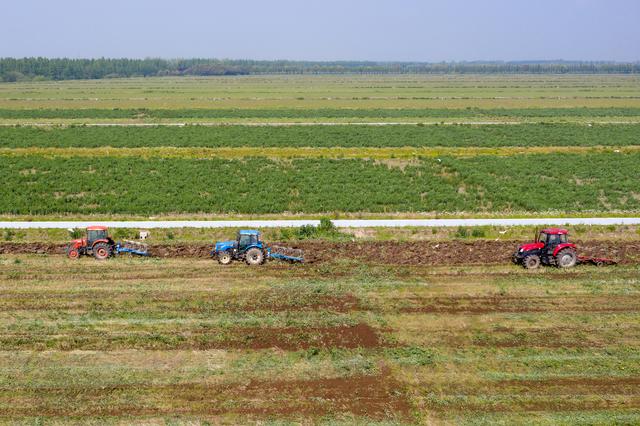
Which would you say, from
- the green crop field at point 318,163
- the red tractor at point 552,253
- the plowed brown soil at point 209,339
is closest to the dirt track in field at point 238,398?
the plowed brown soil at point 209,339

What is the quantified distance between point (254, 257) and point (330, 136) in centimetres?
3772

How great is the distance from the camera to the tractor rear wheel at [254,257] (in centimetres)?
2619

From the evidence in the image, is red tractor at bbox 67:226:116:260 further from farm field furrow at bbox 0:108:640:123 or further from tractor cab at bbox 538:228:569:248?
farm field furrow at bbox 0:108:640:123

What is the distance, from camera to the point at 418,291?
77.4 feet

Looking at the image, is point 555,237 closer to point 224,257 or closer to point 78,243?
point 224,257

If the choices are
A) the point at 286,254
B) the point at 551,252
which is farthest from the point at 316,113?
the point at 551,252

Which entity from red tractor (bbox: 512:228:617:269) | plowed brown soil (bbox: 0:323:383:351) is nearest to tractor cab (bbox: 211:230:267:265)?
plowed brown soil (bbox: 0:323:383:351)

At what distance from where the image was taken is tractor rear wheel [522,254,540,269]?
25.8 metres

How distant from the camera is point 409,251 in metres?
28.3

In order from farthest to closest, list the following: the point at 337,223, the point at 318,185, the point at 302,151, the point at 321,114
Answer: the point at 321,114 < the point at 302,151 < the point at 318,185 < the point at 337,223

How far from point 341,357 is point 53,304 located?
1121cm

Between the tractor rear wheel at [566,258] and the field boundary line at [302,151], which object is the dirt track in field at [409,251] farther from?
the field boundary line at [302,151]

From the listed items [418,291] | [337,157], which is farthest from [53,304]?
[337,157]

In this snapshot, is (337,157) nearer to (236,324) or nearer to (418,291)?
(418,291)
